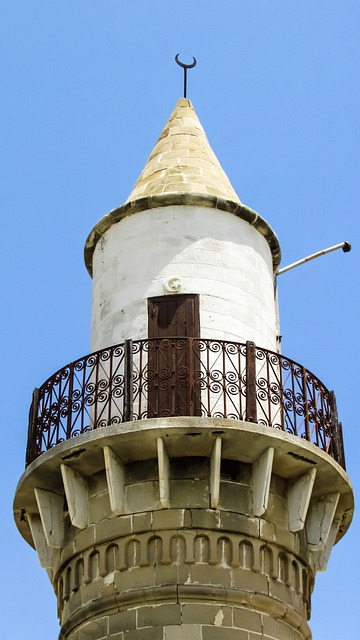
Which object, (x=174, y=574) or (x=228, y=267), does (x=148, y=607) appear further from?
(x=228, y=267)

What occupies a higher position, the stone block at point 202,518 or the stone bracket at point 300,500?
the stone bracket at point 300,500

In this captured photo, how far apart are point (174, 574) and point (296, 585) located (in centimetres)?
180

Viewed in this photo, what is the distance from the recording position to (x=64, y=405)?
16.7m

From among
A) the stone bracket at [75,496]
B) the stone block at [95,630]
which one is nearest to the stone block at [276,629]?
the stone block at [95,630]

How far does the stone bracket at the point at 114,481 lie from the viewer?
1611 cm

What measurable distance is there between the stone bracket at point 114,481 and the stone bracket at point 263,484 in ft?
5.56

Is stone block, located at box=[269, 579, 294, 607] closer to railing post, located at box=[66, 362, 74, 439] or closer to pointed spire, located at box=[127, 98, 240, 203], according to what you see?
railing post, located at box=[66, 362, 74, 439]

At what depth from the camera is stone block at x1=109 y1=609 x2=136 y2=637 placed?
15477 mm

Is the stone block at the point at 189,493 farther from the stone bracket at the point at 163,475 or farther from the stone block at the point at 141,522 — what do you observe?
the stone block at the point at 141,522

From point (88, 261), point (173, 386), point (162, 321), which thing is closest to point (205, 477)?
point (173, 386)

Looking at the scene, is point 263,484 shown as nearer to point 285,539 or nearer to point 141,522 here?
point 285,539

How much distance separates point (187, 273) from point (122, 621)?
5.03m

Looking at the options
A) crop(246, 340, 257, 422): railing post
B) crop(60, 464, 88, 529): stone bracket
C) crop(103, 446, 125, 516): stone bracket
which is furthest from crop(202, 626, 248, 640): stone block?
crop(246, 340, 257, 422): railing post

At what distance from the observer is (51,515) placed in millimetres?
17047
